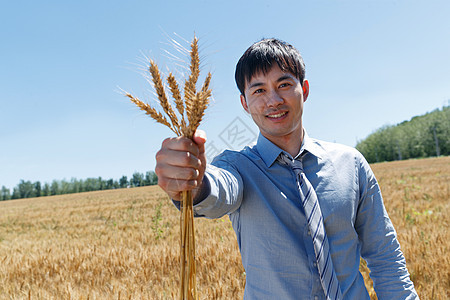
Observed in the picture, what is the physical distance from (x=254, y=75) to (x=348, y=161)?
0.76 m

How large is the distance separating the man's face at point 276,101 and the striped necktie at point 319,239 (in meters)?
0.30

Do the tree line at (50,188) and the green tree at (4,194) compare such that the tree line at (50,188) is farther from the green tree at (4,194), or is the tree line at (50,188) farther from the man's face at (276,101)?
the man's face at (276,101)

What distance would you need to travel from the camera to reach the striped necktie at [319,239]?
143cm

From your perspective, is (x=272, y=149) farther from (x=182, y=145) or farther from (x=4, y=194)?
(x=4, y=194)

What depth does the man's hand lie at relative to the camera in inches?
38.7

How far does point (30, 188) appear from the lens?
94.0 meters

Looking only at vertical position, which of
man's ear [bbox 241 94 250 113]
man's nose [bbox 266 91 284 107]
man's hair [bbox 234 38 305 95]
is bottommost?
man's nose [bbox 266 91 284 107]

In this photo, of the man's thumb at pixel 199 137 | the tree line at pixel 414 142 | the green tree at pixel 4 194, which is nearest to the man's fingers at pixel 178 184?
the man's thumb at pixel 199 137

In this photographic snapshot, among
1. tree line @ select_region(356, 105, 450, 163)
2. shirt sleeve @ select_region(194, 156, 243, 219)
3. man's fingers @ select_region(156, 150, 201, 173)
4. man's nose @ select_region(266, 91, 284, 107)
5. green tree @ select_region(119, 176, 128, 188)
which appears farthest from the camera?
green tree @ select_region(119, 176, 128, 188)

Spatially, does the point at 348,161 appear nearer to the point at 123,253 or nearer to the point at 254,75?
the point at 254,75

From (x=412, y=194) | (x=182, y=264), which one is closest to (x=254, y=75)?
(x=182, y=264)

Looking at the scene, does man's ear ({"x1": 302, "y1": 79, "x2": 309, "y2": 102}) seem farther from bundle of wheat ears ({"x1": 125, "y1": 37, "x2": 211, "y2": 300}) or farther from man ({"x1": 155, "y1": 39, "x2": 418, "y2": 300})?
bundle of wheat ears ({"x1": 125, "y1": 37, "x2": 211, "y2": 300})

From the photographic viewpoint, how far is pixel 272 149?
167 centimetres

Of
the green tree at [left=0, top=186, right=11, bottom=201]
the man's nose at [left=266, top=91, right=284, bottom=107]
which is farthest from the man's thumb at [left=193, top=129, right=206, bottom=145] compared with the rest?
the green tree at [left=0, top=186, right=11, bottom=201]
